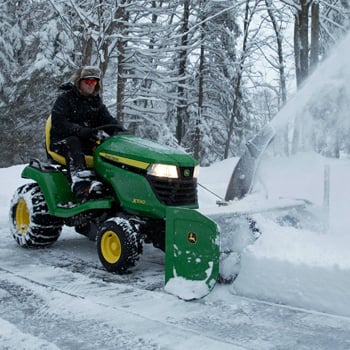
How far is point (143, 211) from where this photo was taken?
5168mm

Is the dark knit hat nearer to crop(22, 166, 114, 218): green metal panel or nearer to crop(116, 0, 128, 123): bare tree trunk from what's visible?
crop(22, 166, 114, 218): green metal panel

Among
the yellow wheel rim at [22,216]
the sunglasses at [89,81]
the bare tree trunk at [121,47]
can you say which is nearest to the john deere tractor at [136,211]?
the yellow wheel rim at [22,216]

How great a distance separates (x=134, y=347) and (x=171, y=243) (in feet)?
4.28

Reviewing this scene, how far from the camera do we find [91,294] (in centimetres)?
440

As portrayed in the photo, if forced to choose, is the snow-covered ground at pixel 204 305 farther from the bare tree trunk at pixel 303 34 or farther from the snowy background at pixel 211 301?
the bare tree trunk at pixel 303 34

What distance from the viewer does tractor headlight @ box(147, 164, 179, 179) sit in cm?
509

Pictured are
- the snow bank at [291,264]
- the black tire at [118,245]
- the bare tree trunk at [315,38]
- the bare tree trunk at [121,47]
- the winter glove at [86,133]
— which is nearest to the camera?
the snow bank at [291,264]

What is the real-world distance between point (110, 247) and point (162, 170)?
0.90 m

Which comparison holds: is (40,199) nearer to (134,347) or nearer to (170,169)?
(170,169)

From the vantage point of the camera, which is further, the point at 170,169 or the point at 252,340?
the point at 170,169

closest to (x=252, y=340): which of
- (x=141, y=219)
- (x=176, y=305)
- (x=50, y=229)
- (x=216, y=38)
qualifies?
(x=176, y=305)

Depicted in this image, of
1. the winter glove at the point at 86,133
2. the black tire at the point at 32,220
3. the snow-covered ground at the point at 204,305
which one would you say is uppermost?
the winter glove at the point at 86,133

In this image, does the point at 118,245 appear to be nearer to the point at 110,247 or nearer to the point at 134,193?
the point at 110,247

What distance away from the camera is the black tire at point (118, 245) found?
4.91 meters
